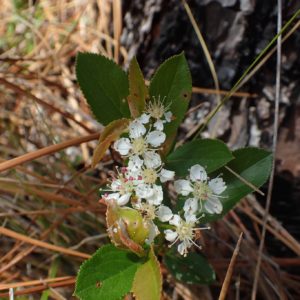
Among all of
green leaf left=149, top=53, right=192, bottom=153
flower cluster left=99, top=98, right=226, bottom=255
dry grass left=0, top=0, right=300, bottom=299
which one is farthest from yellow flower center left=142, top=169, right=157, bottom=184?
dry grass left=0, top=0, right=300, bottom=299

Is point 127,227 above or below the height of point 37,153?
below

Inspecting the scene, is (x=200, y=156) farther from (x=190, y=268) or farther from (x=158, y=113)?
(x=190, y=268)

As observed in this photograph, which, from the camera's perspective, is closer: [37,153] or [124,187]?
[124,187]

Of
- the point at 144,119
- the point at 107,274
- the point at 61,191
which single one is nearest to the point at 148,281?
the point at 107,274

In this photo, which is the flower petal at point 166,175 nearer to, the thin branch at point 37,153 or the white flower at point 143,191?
the white flower at point 143,191

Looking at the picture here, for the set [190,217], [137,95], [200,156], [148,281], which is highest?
[137,95]

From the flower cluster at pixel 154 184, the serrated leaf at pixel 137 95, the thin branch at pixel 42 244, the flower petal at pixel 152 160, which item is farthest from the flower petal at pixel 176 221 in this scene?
the thin branch at pixel 42 244
